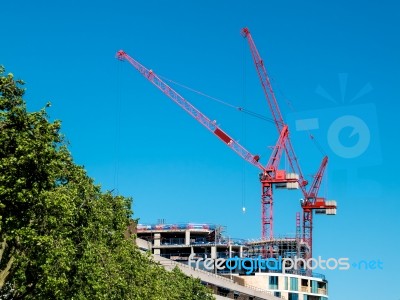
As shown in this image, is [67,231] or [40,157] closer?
[40,157]

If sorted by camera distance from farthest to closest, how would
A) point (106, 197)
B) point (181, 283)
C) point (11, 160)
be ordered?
point (181, 283)
point (106, 197)
point (11, 160)

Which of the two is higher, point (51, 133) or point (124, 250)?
point (51, 133)

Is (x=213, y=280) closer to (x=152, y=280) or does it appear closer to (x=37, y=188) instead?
(x=152, y=280)

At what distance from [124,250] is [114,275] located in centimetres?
1021

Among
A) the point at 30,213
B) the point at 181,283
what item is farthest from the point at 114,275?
the point at 181,283

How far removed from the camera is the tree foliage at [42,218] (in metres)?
48.4

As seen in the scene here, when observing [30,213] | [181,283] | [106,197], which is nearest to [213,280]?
[181,283]

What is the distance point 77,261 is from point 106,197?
23623mm

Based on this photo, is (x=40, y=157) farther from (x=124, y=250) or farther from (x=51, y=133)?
(x=124, y=250)

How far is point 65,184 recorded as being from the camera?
6119 cm

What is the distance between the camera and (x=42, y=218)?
5031 centimetres

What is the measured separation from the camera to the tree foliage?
48406 millimetres

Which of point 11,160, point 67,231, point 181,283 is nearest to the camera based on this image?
point 11,160

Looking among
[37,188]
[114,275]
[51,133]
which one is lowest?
[114,275]
